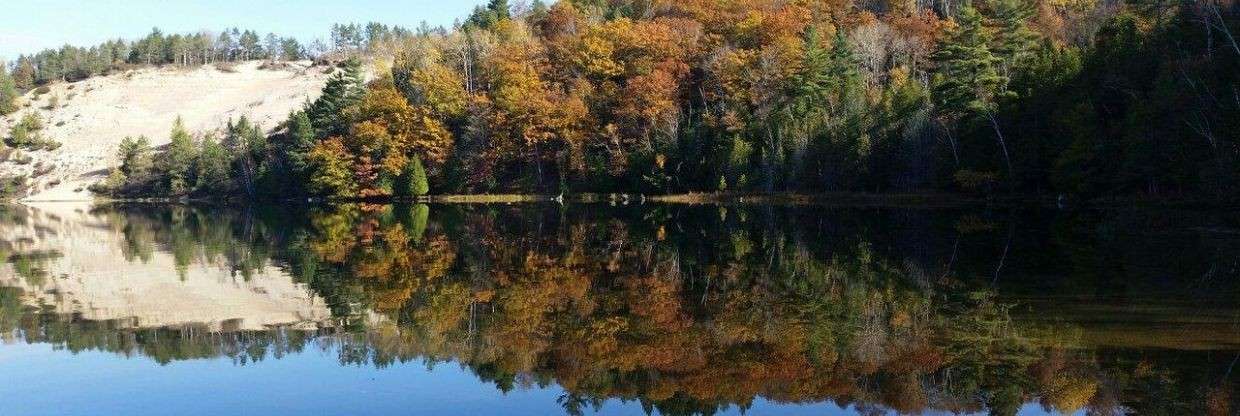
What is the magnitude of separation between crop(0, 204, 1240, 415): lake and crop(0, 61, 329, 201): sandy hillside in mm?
100572

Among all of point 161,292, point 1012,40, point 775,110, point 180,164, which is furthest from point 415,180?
point 161,292

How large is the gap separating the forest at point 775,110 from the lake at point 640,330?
22802 millimetres

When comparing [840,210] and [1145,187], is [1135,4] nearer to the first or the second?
[1145,187]

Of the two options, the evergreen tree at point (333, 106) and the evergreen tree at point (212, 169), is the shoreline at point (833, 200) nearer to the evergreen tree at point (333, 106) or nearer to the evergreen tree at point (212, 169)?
the evergreen tree at point (333, 106)

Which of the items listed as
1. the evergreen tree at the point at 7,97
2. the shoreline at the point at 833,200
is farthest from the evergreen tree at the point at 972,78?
the evergreen tree at the point at 7,97

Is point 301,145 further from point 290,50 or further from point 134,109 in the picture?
point 290,50

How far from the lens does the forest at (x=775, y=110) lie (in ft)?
157

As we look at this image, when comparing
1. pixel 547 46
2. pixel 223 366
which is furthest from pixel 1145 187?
pixel 547 46

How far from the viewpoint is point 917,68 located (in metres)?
78.3

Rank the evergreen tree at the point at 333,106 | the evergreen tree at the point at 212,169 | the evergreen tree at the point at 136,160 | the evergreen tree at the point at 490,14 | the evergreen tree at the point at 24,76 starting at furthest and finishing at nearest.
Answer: the evergreen tree at the point at 24,76 → the evergreen tree at the point at 490,14 → the evergreen tree at the point at 136,160 → the evergreen tree at the point at 212,169 → the evergreen tree at the point at 333,106

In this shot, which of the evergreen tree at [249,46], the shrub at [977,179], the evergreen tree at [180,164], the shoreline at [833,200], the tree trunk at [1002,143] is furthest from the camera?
the evergreen tree at [249,46]

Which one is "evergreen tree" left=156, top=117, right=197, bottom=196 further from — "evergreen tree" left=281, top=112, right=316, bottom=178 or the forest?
"evergreen tree" left=281, top=112, right=316, bottom=178

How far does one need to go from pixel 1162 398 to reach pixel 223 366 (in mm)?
11085

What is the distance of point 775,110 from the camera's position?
7206 centimetres
